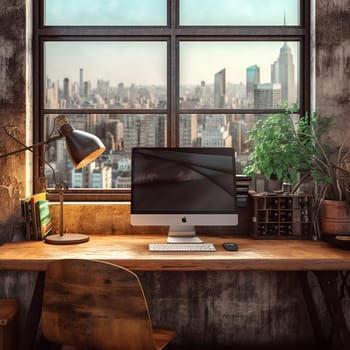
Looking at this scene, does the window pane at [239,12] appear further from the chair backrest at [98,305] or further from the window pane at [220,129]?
the chair backrest at [98,305]

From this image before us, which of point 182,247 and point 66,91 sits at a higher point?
point 66,91

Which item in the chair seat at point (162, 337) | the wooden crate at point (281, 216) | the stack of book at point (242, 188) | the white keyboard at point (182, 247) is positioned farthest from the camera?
the stack of book at point (242, 188)

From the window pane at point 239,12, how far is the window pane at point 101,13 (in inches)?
7.7

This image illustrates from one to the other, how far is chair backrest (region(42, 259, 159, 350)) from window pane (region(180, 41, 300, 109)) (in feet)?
5.54

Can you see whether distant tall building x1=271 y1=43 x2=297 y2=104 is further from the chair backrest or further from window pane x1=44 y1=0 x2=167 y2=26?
the chair backrest

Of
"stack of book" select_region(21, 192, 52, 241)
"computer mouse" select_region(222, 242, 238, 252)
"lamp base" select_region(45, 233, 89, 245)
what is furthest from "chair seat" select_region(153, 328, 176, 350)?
"stack of book" select_region(21, 192, 52, 241)

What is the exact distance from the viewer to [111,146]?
10.0 ft

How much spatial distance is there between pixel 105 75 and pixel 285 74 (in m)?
1.27

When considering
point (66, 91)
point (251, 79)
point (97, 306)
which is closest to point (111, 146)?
point (66, 91)

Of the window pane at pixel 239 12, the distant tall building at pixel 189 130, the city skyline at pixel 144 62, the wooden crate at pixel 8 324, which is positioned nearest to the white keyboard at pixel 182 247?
the distant tall building at pixel 189 130

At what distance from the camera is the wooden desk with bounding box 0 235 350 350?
217 cm

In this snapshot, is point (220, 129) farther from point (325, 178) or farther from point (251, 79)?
point (325, 178)

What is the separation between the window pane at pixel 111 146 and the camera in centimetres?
304

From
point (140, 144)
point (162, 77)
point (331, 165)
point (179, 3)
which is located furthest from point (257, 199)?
point (179, 3)
